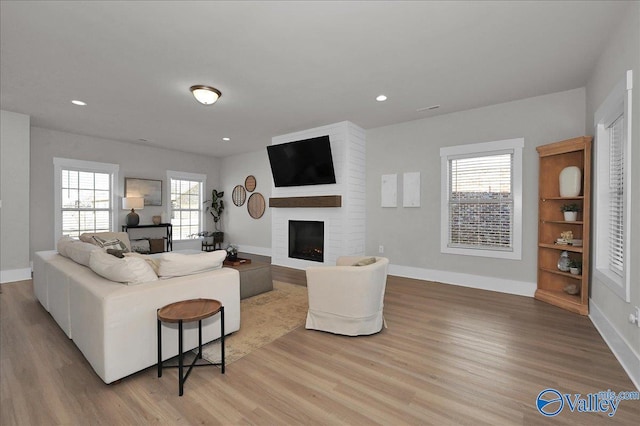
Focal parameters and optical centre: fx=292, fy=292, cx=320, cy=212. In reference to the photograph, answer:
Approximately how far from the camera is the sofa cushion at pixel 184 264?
2385 millimetres

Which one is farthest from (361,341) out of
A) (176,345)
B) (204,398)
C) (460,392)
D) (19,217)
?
(19,217)

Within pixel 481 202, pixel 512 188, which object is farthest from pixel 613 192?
pixel 481 202

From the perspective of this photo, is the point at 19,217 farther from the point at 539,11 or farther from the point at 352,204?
the point at 539,11

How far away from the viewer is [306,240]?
19.6 ft

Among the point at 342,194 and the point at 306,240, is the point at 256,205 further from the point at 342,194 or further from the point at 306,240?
the point at 342,194

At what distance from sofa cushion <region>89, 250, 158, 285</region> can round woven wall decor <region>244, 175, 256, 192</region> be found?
5.56 m

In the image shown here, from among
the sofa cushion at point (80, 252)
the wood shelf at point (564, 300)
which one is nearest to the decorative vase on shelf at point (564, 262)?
the wood shelf at point (564, 300)

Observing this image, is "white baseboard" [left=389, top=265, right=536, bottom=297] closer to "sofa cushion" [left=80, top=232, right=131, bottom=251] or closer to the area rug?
the area rug

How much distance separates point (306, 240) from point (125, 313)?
4126 mm

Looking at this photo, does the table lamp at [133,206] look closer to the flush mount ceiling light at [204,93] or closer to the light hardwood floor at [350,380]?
the light hardwood floor at [350,380]

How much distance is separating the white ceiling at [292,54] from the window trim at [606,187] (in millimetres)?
623

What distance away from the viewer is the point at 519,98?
4074 mm

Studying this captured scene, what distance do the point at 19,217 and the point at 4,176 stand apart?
678 millimetres

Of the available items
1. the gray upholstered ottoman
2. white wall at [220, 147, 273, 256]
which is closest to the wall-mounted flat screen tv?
white wall at [220, 147, 273, 256]
